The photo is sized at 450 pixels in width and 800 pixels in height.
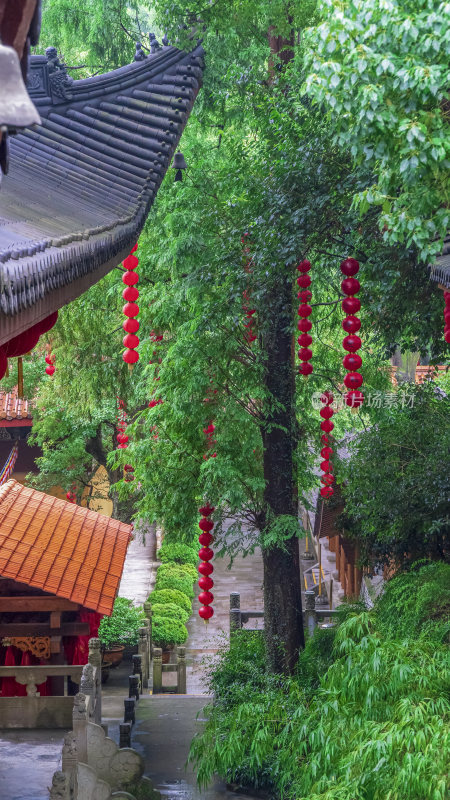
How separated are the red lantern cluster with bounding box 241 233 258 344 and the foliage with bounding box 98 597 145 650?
19.6 feet

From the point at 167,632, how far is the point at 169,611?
1056 mm

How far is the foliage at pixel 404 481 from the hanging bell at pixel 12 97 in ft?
23.4

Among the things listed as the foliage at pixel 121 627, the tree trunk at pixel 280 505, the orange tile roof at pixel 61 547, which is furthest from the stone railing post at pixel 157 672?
the tree trunk at pixel 280 505

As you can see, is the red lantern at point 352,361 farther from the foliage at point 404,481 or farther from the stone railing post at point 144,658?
the stone railing post at point 144,658

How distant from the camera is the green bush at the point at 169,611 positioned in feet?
58.4

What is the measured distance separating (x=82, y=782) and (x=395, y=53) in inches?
210

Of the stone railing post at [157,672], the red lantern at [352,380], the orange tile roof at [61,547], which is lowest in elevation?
the stone railing post at [157,672]

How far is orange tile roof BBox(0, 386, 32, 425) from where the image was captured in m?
16.7

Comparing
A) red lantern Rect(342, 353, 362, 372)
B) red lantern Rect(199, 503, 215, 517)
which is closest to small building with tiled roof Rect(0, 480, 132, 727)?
red lantern Rect(199, 503, 215, 517)

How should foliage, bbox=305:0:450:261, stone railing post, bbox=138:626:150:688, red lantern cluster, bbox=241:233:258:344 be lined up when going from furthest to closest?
stone railing post, bbox=138:626:150:688 → red lantern cluster, bbox=241:233:258:344 → foliage, bbox=305:0:450:261

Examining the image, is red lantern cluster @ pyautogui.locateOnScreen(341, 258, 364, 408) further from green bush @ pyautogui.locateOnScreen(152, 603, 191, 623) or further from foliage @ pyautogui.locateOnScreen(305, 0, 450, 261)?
green bush @ pyautogui.locateOnScreen(152, 603, 191, 623)

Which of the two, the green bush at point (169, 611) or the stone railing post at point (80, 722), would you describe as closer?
the stone railing post at point (80, 722)

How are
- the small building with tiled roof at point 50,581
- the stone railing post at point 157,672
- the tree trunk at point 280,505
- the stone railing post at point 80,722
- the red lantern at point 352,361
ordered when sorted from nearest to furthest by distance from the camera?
1. the stone railing post at point 80,722
2. the red lantern at point 352,361
3. the small building with tiled roof at point 50,581
4. the tree trunk at point 280,505
5. the stone railing post at point 157,672

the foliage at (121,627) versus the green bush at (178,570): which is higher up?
the green bush at (178,570)
